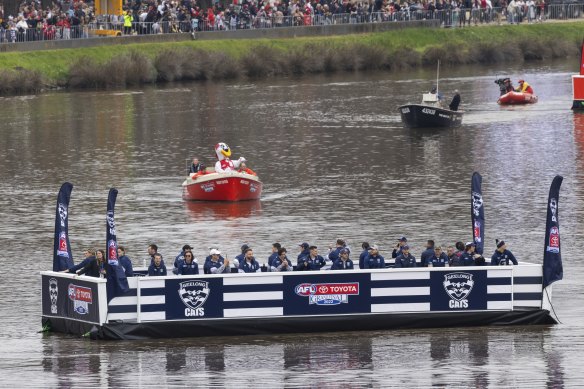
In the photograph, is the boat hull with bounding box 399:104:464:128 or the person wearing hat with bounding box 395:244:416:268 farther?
the boat hull with bounding box 399:104:464:128

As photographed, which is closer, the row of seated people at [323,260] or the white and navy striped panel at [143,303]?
the white and navy striped panel at [143,303]

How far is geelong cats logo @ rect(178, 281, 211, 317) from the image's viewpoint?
90.6 ft

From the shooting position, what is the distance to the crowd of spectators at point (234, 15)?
261 feet

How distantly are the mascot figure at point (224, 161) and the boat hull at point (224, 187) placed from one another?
243 millimetres

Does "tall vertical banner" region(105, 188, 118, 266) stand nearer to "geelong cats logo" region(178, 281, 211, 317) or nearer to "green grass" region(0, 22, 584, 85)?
"geelong cats logo" region(178, 281, 211, 317)

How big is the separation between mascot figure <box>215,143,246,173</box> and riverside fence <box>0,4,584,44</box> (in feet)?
113

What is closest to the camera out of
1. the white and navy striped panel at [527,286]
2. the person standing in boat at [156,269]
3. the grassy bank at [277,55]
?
the white and navy striped panel at [527,286]

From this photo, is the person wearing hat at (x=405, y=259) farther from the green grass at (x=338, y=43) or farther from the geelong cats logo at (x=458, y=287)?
the green grass at (x=338, y=43)

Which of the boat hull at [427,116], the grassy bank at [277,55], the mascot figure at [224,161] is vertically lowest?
the mascot figure at [224,161]

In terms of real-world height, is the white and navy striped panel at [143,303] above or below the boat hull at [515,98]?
below

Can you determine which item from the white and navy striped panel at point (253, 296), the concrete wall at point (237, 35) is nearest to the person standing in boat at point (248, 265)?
the white and navy striped panel at point (253, 296)

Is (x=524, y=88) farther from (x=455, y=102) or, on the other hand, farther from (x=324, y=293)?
(x=324, y=293)

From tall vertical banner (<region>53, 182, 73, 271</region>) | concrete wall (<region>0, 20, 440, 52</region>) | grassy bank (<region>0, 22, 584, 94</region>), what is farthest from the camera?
concrete wall (<region>0, 20, 440, 52</region>)

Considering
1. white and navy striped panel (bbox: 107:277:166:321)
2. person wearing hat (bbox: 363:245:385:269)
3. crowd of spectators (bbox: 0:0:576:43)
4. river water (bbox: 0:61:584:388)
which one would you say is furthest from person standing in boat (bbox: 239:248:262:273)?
crowd of spectators (bbox: 0:0:576:43)
